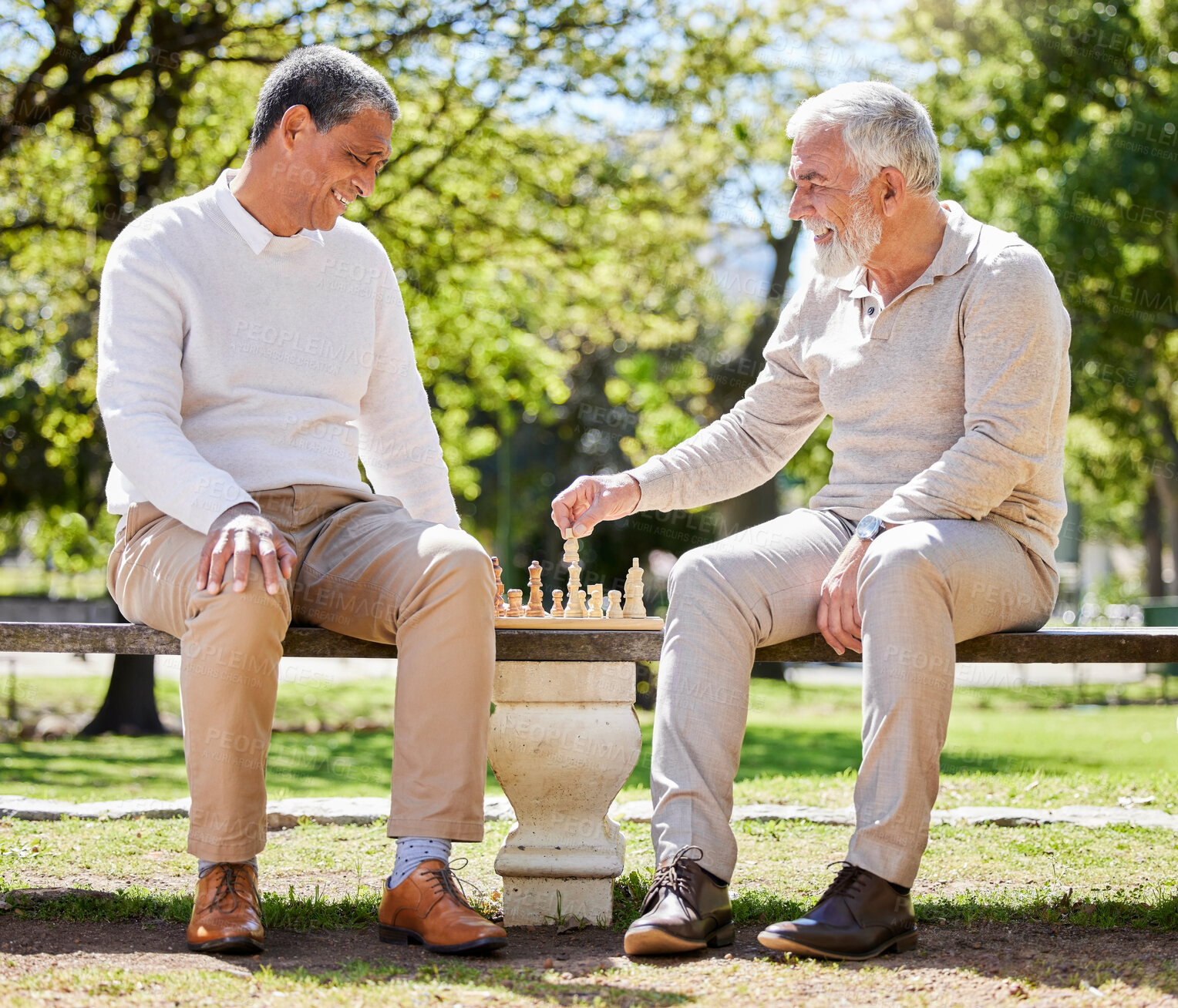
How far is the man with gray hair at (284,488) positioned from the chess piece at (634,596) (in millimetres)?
522

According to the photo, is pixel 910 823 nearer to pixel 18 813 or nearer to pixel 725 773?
pixel 725 773

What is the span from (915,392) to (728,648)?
854 millimetres

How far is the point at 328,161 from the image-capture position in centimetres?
339

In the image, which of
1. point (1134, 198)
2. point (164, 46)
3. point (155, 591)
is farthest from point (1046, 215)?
point (155, 591)

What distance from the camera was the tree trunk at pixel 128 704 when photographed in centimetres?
1074

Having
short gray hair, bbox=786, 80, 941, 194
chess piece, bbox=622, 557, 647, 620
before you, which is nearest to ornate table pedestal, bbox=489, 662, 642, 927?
chess piece, bbox=622, 557, 647, 620

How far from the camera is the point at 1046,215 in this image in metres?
15.9

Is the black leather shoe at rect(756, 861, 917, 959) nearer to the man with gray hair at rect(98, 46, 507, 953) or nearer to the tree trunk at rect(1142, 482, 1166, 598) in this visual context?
the man with gray hair at rect(98, 46, 507, 953)

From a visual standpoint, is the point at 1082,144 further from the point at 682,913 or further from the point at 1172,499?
the point at 682,913

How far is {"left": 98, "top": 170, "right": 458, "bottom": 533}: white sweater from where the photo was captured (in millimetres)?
3090

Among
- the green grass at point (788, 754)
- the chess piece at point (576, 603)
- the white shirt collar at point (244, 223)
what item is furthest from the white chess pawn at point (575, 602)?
the green grass at point (788, 754)

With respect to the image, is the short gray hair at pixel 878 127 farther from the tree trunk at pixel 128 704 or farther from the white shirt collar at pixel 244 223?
the tree trunk at pixel 128 704

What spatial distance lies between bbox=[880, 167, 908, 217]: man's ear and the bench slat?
1107 mm

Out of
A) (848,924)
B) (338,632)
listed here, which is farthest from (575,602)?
(848,924)
